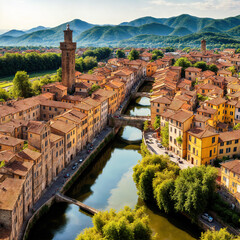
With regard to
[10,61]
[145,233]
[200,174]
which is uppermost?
[10,61]

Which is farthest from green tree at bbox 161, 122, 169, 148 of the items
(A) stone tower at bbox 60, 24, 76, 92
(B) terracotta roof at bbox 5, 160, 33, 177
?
(A) stone tower at bbox 60, 24, 76, 92

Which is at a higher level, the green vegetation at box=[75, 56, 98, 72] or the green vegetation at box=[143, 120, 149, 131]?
the green vegetation at box=[75, 56, 98, 72]

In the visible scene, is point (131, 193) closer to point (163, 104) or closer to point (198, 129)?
point (198, 129)

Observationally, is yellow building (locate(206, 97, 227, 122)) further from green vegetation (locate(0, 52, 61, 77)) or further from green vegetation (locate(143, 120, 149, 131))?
green vegetation (locate(0, 52, 61, 77))

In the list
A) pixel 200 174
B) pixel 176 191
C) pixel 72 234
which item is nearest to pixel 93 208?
pixel 72 234

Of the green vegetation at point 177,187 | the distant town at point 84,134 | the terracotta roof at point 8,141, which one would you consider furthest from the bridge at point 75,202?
the terracotta roof at point 8,141

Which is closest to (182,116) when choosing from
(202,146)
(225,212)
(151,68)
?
(202,146)
